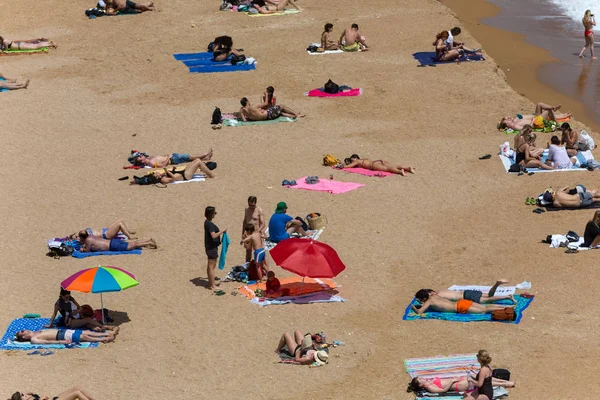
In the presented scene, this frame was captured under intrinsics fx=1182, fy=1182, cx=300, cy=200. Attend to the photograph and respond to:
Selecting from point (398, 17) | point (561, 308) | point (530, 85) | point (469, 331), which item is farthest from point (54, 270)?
point (398, 17)

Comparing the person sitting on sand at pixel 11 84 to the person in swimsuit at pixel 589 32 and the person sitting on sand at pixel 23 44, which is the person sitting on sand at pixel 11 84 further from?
the person in swimsuit at pixel 589 32

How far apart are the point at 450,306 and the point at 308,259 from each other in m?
2.37

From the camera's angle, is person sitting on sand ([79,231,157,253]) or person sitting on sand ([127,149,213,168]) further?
person sitting on sand ([127,149,213,168])

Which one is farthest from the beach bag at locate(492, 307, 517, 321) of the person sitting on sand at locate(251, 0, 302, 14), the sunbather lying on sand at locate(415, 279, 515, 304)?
the person sitting on sand at locate(251, 0, 302, 14)

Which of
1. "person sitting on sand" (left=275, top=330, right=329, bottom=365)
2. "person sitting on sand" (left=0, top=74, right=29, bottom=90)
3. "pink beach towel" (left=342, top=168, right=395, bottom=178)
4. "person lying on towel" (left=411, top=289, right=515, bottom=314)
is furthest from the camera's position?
"person sitting on sand" (left=0, top=74, right=29, bottom=90)

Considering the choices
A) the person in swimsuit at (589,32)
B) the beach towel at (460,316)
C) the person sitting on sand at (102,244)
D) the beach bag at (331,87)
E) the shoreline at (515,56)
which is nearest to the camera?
the beach towel at (460,316)

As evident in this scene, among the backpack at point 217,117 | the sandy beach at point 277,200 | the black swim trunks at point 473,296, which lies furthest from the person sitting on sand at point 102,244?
the backpack at point 217,117

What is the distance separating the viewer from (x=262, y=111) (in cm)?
2847

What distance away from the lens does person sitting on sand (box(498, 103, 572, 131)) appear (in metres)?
27.5

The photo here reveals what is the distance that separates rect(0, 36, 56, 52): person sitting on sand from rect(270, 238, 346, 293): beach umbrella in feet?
59.4

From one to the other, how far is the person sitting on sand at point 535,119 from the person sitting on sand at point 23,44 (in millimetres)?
14472

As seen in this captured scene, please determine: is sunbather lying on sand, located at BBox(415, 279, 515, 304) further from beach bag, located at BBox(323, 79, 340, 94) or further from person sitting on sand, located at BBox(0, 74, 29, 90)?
person sitting on sand, located at BBox(0, 74, 29, 90)

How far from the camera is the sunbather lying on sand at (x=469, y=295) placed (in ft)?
61.5

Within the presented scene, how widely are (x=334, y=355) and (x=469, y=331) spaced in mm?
2184
